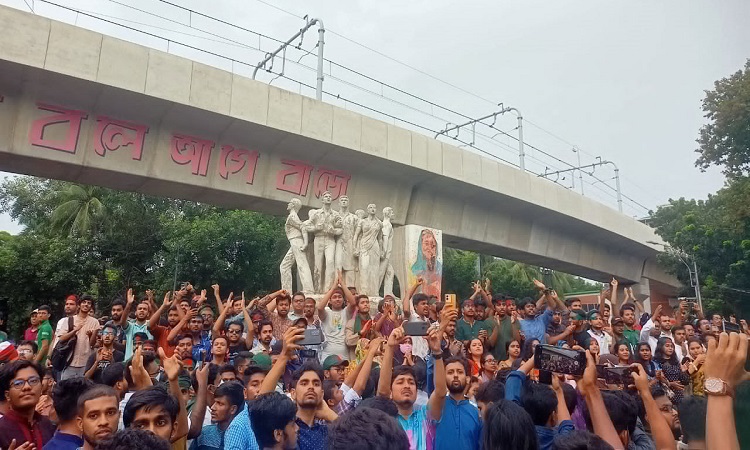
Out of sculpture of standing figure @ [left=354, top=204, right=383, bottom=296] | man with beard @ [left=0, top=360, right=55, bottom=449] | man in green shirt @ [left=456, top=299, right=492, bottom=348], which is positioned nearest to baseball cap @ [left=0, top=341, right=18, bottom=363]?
man with beard @ [left=0, top=360, right=55, bottom=449]

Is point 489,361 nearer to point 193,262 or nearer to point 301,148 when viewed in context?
point 301,148

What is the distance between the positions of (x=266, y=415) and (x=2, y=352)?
10.2 feet

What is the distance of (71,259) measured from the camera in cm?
1700

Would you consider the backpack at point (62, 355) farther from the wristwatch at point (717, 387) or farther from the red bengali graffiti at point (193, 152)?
the wristwatch at point (717, 387)

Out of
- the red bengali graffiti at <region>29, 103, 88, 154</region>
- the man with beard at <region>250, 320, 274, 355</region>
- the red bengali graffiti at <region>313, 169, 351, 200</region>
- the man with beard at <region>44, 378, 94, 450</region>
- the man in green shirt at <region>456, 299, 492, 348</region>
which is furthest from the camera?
the red bengali graffiti at <region>313, 169, 351, 200</region>

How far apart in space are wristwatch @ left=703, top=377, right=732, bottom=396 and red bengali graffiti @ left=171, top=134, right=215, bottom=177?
10.3 meters

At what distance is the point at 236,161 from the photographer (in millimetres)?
11461

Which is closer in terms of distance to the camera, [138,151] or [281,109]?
[138,151]

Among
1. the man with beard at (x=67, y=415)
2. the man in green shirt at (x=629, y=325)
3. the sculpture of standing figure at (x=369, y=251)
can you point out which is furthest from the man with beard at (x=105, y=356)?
the man in green shirt at (x=629, y=325)

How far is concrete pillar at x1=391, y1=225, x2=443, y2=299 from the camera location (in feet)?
43.3

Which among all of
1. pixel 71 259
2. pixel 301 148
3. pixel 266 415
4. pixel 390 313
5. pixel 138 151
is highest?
pixel 301 148

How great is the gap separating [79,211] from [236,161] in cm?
1231

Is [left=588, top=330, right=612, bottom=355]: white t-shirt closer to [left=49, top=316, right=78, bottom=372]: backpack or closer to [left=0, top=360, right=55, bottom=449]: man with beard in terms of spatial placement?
[left=0, top=360, right=55, bottom=449]: man with beard

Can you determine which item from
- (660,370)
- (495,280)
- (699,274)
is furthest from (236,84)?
(495,280)
